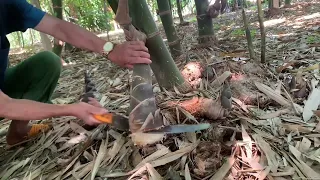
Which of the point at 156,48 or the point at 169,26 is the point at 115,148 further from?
the point at 169,26

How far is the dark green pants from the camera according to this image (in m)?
1.98

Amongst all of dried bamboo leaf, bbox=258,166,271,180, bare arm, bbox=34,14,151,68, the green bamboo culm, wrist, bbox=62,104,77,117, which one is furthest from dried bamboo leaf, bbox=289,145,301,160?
the green bamboo culm

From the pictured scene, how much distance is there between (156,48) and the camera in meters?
1.87

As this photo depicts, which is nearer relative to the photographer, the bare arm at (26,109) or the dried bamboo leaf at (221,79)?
the bare arm at (26,109)

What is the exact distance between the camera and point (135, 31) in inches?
65.3

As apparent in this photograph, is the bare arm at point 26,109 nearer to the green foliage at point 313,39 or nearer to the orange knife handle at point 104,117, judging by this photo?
the orange knife handle at point 104,117

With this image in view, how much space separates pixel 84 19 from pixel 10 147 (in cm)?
515

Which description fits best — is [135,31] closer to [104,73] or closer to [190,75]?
[190,75]

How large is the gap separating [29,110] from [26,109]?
0.5 inches

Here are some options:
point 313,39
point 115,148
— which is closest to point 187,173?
point 115,148

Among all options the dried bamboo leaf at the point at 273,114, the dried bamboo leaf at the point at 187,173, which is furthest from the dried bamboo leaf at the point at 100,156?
the dried bamboo leaf at the point at 273,114

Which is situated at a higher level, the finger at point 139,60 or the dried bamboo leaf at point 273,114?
the finger at point 139,60

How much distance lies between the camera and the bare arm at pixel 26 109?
134 centimetres

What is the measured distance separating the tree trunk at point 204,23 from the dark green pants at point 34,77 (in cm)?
151
